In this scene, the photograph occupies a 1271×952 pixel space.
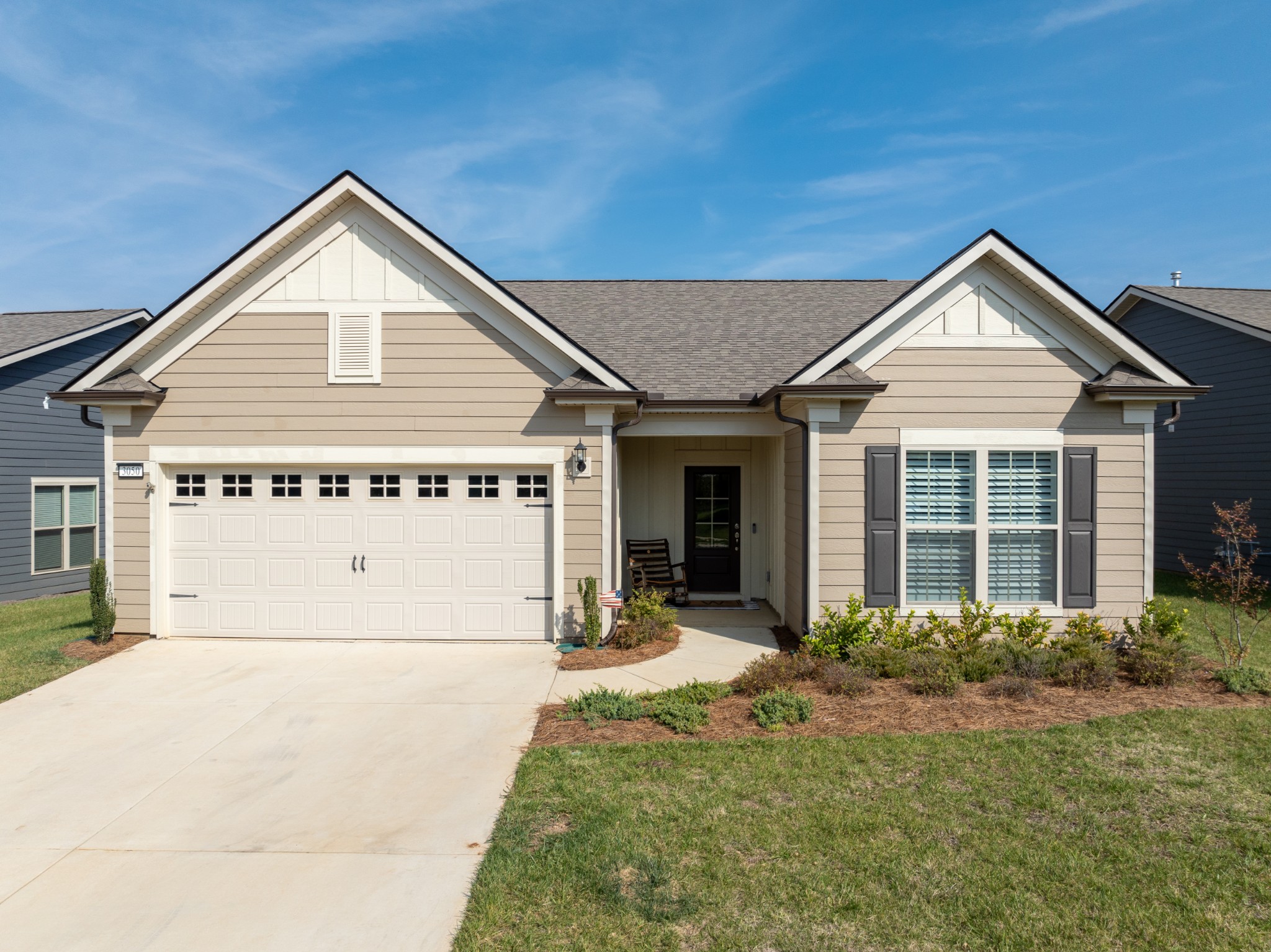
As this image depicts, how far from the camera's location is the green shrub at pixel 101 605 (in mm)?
8914

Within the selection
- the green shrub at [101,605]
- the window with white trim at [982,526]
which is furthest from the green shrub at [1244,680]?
the green shrub at [101,605]

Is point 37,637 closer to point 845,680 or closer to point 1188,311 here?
point 845,680

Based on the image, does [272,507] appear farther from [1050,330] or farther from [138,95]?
[1050,330]

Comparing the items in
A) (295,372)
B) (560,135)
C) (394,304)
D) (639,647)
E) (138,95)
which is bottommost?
(639,647)

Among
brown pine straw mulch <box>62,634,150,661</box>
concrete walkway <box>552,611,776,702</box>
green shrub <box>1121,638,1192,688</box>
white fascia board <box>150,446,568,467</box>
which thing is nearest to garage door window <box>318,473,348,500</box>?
white fascia board <box>150,446,568,467</box>

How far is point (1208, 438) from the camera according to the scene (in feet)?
47.1

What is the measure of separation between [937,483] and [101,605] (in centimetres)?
1053

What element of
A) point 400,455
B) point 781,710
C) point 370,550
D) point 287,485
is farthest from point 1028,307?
point 287,485

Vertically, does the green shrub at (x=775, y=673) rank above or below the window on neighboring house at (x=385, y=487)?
below

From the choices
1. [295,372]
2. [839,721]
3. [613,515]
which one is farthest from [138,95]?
[839,721]

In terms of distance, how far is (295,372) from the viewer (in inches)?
363

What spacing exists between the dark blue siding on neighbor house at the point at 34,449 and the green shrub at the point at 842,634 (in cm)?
1414

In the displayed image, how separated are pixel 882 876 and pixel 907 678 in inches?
149

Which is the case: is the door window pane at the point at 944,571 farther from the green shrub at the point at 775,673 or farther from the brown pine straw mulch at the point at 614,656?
the brown pine straw mulch at the point at 614,656
